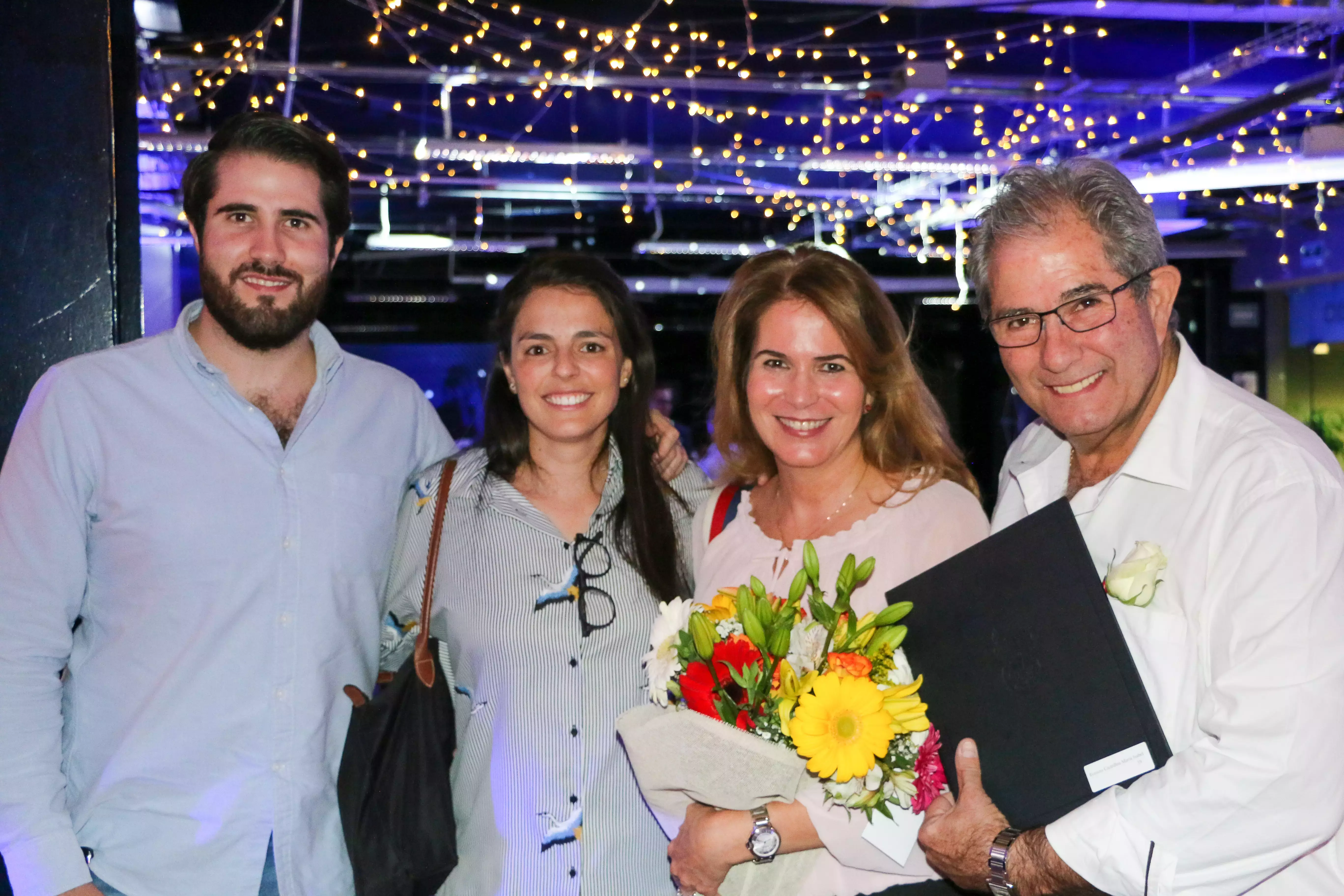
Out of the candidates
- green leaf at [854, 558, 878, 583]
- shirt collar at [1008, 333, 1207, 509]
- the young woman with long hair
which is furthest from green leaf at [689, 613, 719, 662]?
shirt collar at [1008, 333, 1207, 509]

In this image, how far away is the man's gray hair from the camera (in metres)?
1.84

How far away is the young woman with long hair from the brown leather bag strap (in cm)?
3

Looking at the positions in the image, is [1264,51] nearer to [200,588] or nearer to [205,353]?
[205,353]

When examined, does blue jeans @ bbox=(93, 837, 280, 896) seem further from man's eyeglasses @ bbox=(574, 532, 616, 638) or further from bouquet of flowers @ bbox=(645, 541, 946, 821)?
bouquet of flowers @ bbox=(645, 541, 946, 821)

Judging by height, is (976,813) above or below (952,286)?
below

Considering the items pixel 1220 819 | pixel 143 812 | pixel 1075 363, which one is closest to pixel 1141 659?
pixel 1220 819

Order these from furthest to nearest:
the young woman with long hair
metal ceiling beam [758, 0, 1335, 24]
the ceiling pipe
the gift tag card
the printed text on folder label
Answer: metal ceiling beam [758, 0, 1335, 24] → the ceiling pipe → the young woman with long hair → the gift tag card → the printed text on folder label

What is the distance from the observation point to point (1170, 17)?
6.41 meters

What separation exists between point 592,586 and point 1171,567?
3.88 ft

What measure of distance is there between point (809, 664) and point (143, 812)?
1.29 metres

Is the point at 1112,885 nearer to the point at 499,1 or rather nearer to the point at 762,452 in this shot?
the point at 762,452

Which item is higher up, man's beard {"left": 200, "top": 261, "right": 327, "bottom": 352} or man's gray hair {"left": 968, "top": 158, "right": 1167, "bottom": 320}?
man's gray hair {"left": 968, "top": 158, "right": 1167, "bottom": 320}

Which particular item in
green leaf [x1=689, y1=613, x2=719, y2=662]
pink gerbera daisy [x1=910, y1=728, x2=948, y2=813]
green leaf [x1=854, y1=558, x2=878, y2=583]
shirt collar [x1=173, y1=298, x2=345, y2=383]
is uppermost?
shirt collar [x1=173, y1=298, x2=345, y2=383]

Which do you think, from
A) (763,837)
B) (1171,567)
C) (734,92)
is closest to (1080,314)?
(1171,567)
